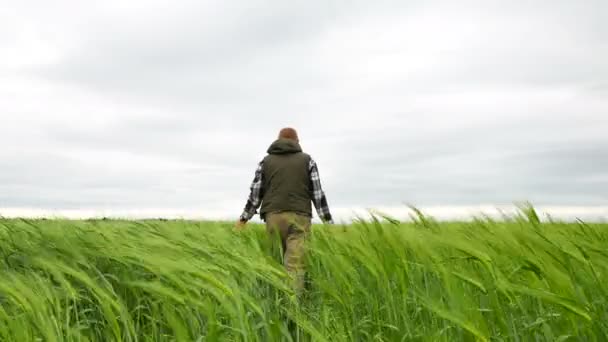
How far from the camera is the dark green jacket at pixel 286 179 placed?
7988 mm

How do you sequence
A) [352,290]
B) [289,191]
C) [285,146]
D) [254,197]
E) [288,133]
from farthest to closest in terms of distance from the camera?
[254,197] → [288,133] → [285,146] → [289,191] → [352,290]

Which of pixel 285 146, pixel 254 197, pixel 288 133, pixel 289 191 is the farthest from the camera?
pixel 254 197

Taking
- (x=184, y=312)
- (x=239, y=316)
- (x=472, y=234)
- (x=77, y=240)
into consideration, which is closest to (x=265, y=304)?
(x=184, y=312)

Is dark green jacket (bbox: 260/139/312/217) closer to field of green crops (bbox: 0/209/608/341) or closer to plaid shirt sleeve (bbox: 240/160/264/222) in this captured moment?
plaid shirt sleeve (bbox: 240/160/264/222)

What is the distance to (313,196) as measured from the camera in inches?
322

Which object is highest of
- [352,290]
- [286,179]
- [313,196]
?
[286,179]

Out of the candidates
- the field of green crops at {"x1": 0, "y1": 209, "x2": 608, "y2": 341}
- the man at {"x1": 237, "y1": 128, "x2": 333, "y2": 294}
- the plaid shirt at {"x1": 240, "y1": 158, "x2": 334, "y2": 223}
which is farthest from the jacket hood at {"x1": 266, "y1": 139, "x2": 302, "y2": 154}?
the field of green crops at {"x1": 0, "y1": 209, "x2": 608, "y2": 341}

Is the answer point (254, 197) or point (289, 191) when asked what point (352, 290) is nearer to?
point (289, 191)

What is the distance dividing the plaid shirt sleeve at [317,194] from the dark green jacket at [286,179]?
2.2 inches

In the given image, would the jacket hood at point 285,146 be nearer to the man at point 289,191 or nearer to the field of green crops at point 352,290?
the man at point 289,191

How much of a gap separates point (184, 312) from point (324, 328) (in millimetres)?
831

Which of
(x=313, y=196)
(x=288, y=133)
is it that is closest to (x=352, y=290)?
(x=313, y=196)

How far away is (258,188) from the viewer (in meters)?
8.42

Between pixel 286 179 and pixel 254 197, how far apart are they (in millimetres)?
666
